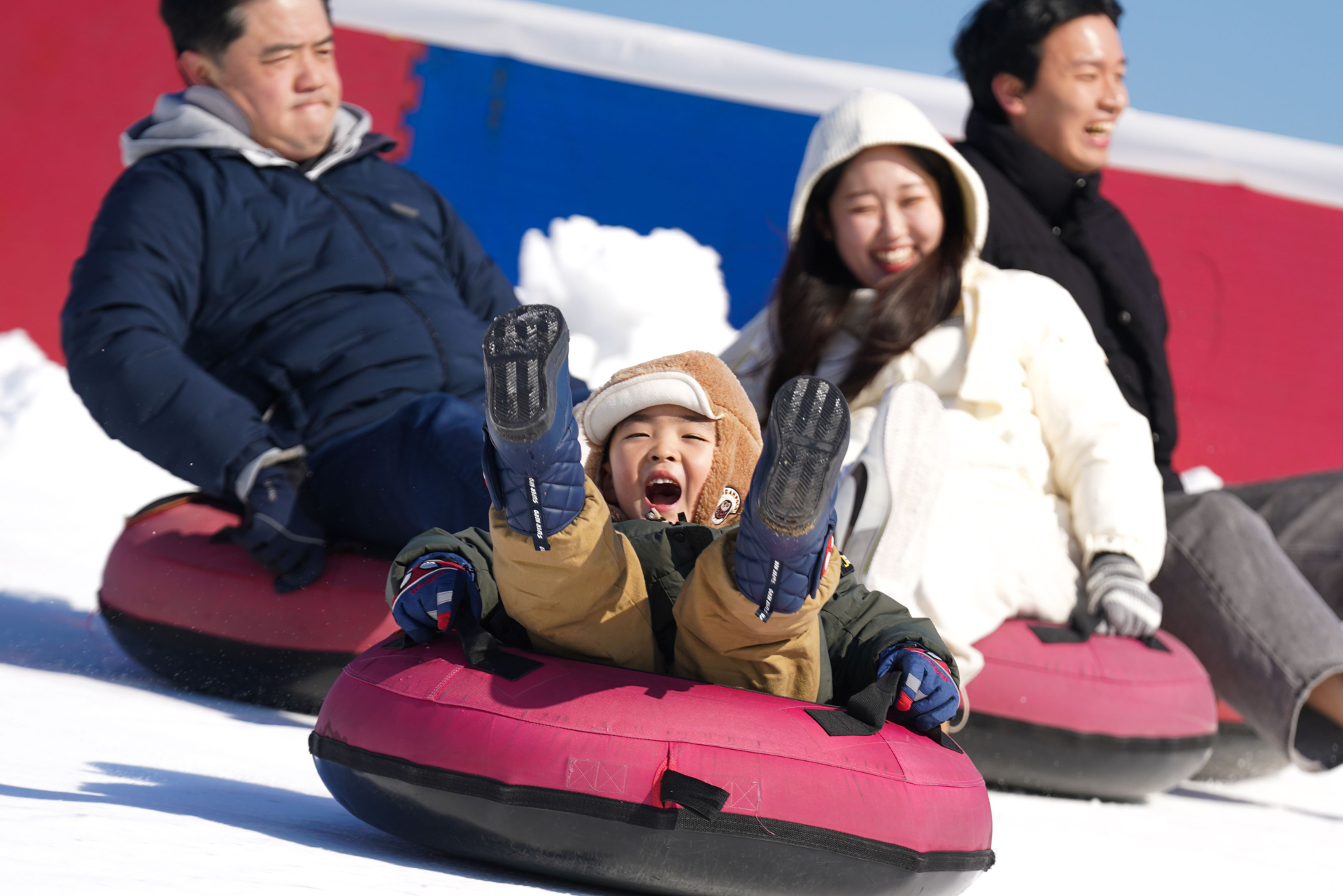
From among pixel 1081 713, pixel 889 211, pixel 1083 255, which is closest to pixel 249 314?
pixel 889 211

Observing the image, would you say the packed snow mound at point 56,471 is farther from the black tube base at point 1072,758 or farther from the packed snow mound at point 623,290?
the black tube base at point 1072,758

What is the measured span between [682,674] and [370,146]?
1863mm

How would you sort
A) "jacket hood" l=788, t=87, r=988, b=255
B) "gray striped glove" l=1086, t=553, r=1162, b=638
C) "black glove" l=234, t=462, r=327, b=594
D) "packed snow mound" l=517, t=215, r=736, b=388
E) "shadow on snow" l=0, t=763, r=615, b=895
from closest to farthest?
"shadow on snow" l=0, t=763, r=615, b=895 → "black glove" l=234, t=462, r=327, b=594 → "gray striped glove" l=1086, t=553, r=1162, b=638 → "jacket hood" l=788, t=87, r=988, b=255 → "packed snow mound" l=517, t=215, r=736, b=388

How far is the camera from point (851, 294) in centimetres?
286

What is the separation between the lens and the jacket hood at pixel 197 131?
261 cm

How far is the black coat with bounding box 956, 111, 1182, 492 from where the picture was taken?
9.87 ft

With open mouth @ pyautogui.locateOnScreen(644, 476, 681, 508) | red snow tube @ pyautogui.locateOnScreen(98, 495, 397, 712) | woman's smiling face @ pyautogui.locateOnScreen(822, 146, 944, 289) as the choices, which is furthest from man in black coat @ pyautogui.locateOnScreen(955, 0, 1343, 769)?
red snow tube @ pyautogui.locateOnScreen(98, 495, 397, 712)

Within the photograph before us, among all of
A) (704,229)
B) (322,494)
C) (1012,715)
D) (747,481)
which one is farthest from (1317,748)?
(704,229)

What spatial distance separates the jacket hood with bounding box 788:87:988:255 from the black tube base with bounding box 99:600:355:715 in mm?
1519

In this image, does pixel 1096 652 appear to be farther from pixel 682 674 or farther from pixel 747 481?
pixel 682 674

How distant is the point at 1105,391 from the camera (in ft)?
8.72

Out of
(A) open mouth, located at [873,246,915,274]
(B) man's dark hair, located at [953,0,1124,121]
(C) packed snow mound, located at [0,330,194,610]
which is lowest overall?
(C) packed snow mound, located at [0,330,194,610]

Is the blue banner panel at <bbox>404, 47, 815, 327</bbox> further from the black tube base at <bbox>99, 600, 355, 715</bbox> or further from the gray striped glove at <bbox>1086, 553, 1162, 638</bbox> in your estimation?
the black tube base at <bbox>99, 600, 355, 715</bbox>

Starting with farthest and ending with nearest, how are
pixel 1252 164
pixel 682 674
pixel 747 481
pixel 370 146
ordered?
pixel 1252 164
pixel 370 146
pixel 747 481
pixel 682 674
